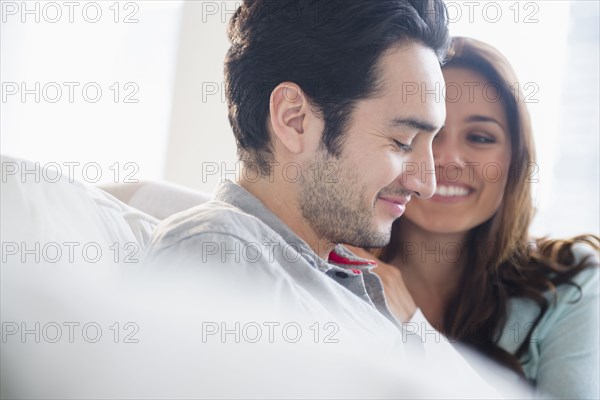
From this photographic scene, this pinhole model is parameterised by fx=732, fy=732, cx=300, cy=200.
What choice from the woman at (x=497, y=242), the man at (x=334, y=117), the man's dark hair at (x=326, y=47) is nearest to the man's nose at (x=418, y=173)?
the man at (x=334, y=117)

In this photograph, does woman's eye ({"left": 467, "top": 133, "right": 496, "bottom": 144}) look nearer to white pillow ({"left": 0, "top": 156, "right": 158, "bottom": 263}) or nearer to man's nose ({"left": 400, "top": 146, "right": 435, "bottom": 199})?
man's nose ({"left": 400, "top": 146, "right": 435, "bottom": 199})

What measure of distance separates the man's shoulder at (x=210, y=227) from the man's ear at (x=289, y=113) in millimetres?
177

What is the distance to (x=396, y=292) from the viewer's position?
5.32 feet

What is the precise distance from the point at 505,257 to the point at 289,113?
3.02 ft

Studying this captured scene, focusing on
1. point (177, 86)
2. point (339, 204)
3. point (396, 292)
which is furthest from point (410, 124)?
point (177, 86)

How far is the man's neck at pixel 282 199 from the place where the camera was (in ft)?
3.49

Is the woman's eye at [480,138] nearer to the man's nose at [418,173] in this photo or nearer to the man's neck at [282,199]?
the man's nose at [418,173]

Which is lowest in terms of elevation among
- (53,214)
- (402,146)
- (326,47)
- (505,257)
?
(505,257)

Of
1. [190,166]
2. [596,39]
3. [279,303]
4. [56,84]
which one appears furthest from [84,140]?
[596,39]

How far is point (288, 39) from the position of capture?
3.46ft

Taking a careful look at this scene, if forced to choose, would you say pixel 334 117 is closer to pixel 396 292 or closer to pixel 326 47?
pixel 326 47

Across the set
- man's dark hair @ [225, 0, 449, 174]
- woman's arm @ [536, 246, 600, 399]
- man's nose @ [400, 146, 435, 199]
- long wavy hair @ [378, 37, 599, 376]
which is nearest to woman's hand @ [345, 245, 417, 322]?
long wavy hair @ [378, 37, 599, 376]

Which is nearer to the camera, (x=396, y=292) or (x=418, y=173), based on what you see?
(x=418, y=173)

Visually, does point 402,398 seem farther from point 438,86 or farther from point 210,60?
point 210,60
